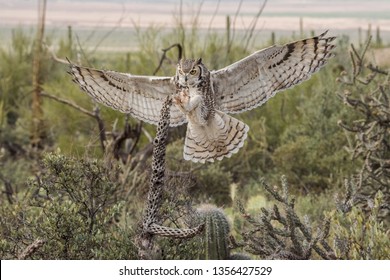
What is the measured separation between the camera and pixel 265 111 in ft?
33.3

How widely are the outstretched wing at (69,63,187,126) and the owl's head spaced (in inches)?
13.2

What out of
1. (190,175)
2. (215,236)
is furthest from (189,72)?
(190,175)

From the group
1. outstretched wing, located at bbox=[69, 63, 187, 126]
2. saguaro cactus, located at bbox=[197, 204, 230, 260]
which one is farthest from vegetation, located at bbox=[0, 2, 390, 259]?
outstretched wing, located at bbox=[69, 63, 187, 126]

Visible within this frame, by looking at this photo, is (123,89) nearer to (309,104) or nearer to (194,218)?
(194,218)

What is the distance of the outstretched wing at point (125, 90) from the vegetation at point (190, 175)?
0.37m

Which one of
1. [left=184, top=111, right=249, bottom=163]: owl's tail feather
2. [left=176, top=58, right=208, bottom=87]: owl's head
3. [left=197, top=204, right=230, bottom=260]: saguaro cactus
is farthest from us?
[left=197, top=204, right=230, bottom=260]: saguaro cactus

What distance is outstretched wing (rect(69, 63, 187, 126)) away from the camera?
3.86 m

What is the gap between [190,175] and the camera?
5094mm

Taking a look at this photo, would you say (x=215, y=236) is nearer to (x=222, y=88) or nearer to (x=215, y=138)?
(x=215, y=138)

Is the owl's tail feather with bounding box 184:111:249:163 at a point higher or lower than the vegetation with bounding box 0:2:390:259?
higher

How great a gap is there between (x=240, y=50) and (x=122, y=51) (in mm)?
2331

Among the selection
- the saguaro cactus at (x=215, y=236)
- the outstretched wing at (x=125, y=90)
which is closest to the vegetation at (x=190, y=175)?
the saguaro cactus at (x=215, y=236)

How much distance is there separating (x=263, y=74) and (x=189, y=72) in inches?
21.7

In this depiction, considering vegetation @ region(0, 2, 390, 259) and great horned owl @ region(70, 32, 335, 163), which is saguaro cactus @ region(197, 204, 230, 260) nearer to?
vegetation @ region(0, 2, 390, 259)
